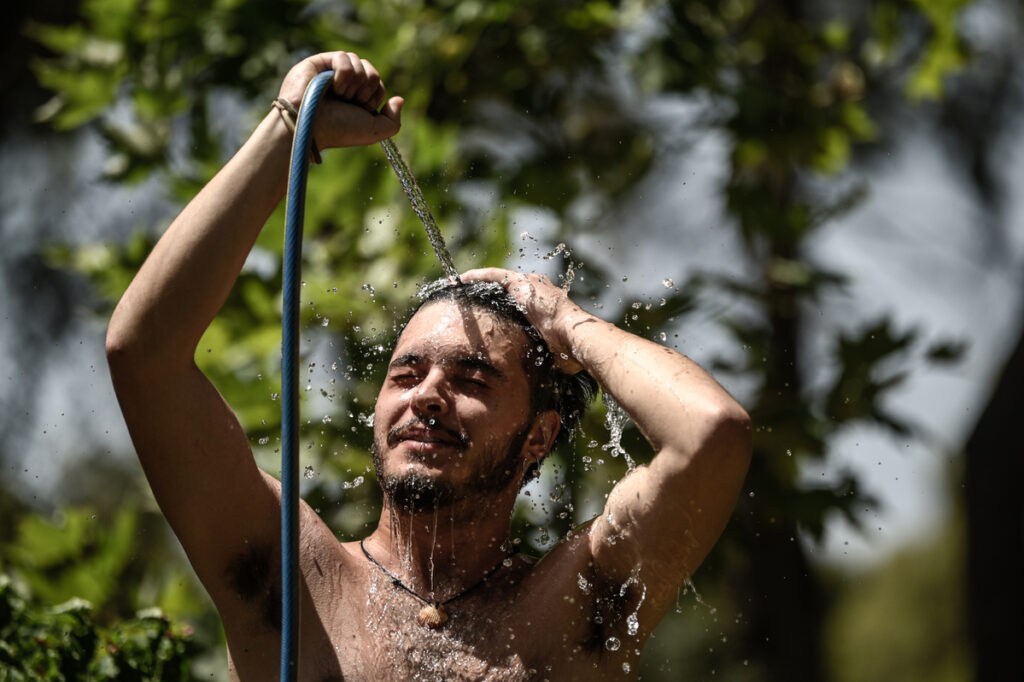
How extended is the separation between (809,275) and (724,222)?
0.41m

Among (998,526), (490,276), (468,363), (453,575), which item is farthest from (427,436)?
(998,526)

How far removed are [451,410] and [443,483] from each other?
126mm

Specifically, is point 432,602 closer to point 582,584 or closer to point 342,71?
point 582,584

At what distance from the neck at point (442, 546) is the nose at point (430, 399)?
175mm

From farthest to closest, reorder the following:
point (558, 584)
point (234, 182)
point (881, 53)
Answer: point (881, 53), point (558, 584), point (234, 182)

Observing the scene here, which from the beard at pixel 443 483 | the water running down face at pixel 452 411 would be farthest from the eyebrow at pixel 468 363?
the beard at pixel 443 483

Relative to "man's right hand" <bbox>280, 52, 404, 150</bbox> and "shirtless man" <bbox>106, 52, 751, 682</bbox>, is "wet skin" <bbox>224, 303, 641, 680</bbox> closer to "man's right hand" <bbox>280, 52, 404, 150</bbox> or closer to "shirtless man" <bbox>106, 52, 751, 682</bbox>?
"shirtless man" <bbox>106, 52, 751, 682</bbox>

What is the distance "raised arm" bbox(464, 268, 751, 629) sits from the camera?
66.9 inches

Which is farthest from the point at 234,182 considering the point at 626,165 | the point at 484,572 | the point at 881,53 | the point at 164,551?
the point at 164,551

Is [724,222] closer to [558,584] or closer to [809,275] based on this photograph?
[809,275]

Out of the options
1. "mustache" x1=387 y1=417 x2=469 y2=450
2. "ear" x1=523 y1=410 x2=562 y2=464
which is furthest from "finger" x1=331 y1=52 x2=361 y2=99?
"ear" x1=523 y1=410 x2=562 y2=464

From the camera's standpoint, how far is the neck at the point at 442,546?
1.95m

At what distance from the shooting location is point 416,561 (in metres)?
1.98

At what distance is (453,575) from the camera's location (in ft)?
6.48
